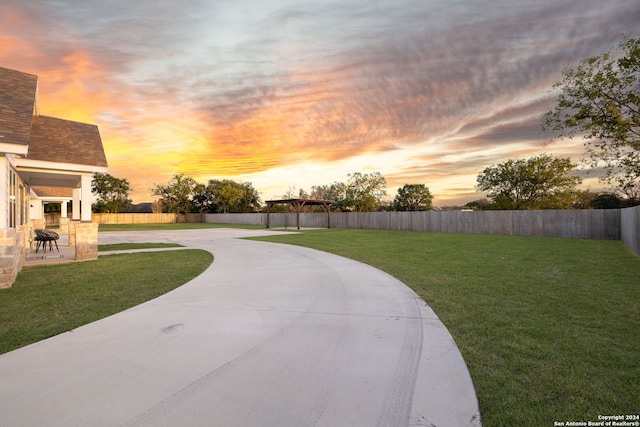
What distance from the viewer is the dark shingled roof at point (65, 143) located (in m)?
9.83

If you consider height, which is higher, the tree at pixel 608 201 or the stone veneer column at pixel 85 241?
the tree at pixel 608 201

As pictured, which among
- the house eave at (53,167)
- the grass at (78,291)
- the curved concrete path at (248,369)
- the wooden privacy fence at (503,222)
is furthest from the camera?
the wooden privacy fence at (503,222)

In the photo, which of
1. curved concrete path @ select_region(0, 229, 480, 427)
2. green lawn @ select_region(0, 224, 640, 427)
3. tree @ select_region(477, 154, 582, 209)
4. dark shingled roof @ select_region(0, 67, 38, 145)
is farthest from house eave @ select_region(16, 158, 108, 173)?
tree @ select_region(477, 154, 582, 209)

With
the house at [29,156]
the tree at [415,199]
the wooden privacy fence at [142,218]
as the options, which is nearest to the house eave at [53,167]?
the house at [29,156]

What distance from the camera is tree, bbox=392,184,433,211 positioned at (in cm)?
4956

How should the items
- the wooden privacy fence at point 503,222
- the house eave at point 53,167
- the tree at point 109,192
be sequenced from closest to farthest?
1. the house eave at point 53,167
2. the wooden privacy fence at point 503,222
3. the tree at point 109,192

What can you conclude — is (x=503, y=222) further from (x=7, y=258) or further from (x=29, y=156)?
(x=29, y=156)

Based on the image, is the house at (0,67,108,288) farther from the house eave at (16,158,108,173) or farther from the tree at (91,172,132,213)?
the tree at (91,172,132,213)

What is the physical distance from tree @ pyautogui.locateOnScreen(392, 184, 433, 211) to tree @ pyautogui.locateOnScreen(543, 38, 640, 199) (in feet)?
113

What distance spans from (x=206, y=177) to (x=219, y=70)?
166 feet

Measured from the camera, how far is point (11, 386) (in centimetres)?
263

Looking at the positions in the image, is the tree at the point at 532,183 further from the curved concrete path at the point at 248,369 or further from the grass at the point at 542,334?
the curved concrete path at the point at 248,369

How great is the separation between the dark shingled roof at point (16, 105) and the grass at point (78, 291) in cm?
315

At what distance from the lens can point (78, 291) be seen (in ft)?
20.2
